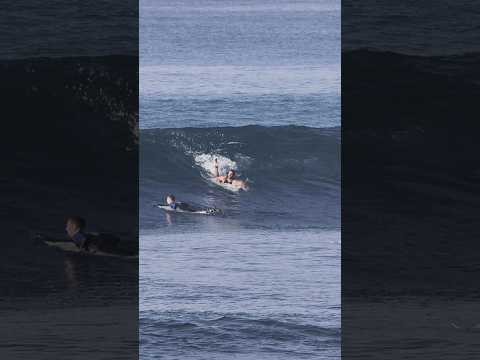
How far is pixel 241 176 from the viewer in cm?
1970

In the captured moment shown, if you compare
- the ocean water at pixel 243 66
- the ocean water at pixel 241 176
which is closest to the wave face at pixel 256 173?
the ocean water at pixel 241 176

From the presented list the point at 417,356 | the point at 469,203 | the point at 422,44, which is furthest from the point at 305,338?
the point at 422,44

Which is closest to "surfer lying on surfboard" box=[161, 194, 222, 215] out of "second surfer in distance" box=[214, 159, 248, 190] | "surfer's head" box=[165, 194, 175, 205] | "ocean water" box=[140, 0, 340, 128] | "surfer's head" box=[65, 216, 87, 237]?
"surfer's head" box=[165, 194, 175, 205]

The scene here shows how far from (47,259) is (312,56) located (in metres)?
4.16

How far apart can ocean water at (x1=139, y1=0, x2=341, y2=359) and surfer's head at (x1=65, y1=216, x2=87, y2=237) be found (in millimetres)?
756

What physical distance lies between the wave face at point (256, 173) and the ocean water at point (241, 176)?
2 cm

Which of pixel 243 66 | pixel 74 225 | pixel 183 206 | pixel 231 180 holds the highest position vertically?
pixel 243 66

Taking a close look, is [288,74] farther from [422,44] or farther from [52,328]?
[52,328]

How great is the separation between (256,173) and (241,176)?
0.65 ft

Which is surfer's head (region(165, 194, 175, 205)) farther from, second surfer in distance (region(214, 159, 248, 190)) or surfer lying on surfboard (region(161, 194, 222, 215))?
second surfer in distance (region(214, 159, 248, 190))

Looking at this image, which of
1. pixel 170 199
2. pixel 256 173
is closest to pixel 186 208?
pixel 170 199

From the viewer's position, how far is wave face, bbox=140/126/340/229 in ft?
63.5

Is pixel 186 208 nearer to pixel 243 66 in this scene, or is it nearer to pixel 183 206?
pixel 183 206

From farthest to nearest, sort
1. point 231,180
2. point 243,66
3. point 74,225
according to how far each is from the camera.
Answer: point 231,180, point 243,66, point 74,225
